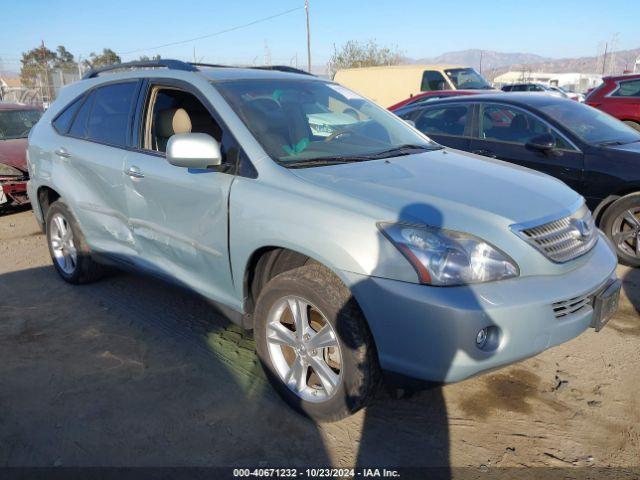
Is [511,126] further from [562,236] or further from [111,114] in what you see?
[111,114]

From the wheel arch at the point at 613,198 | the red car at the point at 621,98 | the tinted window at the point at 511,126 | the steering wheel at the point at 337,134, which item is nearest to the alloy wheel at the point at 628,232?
the wheel arch at the point at 613,198

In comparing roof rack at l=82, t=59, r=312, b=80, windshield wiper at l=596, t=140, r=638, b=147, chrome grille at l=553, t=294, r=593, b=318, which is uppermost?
roof rack at l=82, t=59, r=312, b=80

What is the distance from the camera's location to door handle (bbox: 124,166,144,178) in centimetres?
358

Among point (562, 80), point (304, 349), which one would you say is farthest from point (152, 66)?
point (562, 80)

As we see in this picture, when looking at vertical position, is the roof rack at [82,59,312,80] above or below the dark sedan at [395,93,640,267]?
above

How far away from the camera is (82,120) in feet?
14.5

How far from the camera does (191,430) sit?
2805 millimetres

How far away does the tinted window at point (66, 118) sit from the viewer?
4547 mm

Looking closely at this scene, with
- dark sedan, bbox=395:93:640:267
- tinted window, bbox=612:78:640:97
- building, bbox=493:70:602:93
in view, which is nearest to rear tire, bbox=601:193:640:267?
dark sedan, bbox=395:93:640:267

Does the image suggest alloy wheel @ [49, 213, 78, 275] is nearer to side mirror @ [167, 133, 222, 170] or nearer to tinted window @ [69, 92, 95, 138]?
tinted window @ [69, 92, 95, 138]

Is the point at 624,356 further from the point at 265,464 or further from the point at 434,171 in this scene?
the point at 265,464

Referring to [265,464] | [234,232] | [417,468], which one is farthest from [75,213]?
[417,468]

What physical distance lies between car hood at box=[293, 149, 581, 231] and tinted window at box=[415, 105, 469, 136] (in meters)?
3.01

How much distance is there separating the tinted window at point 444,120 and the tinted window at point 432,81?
865 cm
